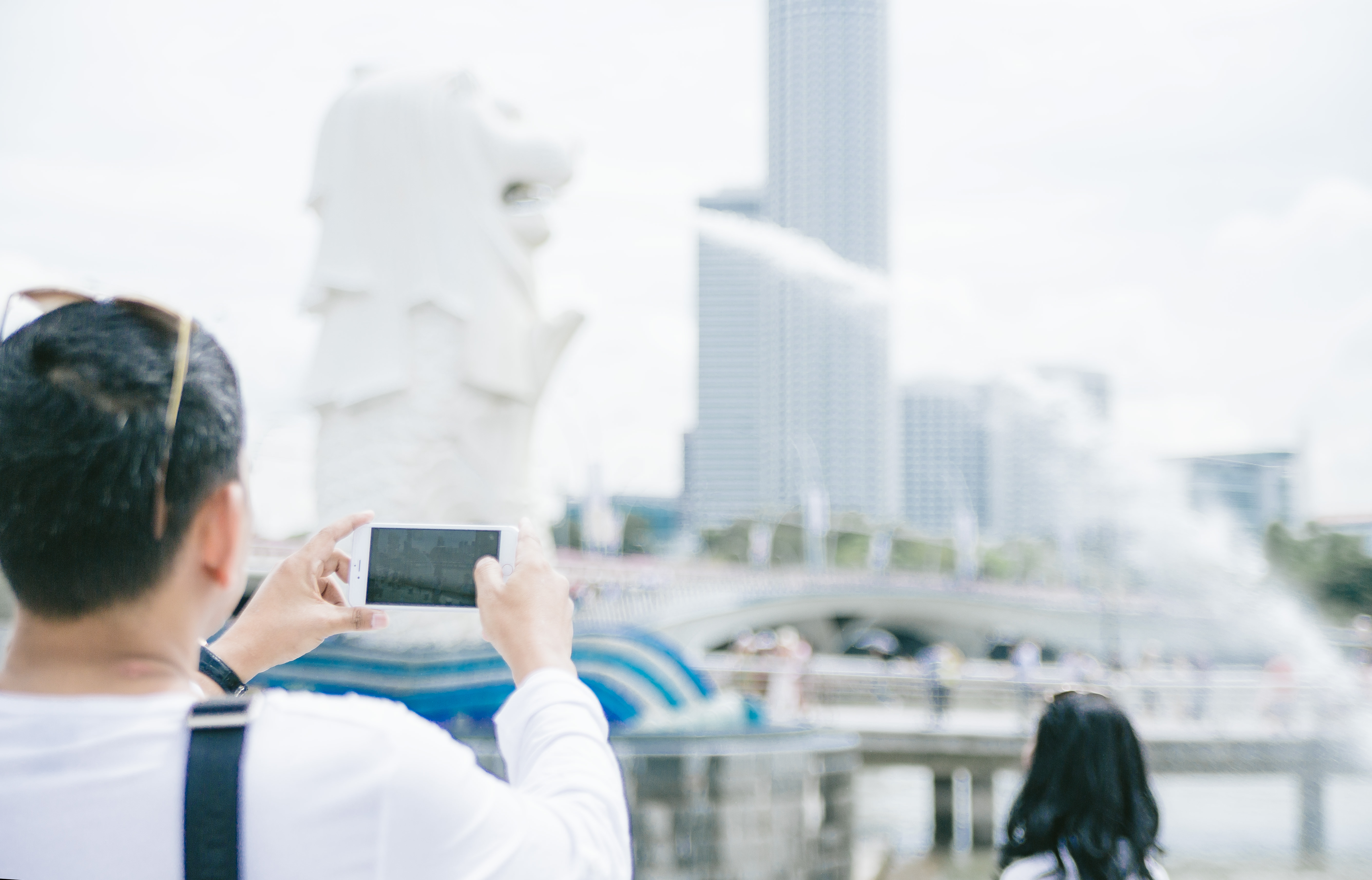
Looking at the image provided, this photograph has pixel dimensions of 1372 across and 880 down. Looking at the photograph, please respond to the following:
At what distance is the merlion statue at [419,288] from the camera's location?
37.2ft

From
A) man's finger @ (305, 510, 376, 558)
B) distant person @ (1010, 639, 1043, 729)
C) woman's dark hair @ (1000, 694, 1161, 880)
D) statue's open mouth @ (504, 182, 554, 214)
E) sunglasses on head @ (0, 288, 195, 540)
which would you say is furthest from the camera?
distant person @ (1010, 639, 1043, 729)

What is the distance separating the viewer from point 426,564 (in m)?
1.45

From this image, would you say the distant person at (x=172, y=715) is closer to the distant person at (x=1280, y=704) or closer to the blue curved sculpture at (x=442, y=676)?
the blue curved sculpture at (x=442, y=676)

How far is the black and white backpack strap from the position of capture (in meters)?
0.90

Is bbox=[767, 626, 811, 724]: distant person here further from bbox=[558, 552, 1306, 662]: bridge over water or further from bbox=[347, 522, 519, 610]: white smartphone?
bbox=[347, 522, 519, 610]: white smartphone

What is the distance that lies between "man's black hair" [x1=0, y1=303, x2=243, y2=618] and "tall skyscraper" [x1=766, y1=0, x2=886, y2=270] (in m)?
46.9

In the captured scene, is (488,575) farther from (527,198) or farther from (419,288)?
(527,198)

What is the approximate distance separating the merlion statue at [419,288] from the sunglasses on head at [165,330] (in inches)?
404

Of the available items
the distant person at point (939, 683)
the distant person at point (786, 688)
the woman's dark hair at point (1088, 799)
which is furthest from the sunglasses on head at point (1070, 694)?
the distant person at point (939, 683)

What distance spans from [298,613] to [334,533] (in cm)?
11

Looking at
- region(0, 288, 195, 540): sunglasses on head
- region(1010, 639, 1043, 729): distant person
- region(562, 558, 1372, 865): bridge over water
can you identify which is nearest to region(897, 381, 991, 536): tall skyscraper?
region(562, 558, 1372, 865): bridge over water

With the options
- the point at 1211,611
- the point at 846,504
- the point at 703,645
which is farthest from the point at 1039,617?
the point at 846,504

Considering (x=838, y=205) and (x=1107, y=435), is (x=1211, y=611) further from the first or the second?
(x=838, y=205)

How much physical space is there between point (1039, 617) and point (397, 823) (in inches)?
1471
